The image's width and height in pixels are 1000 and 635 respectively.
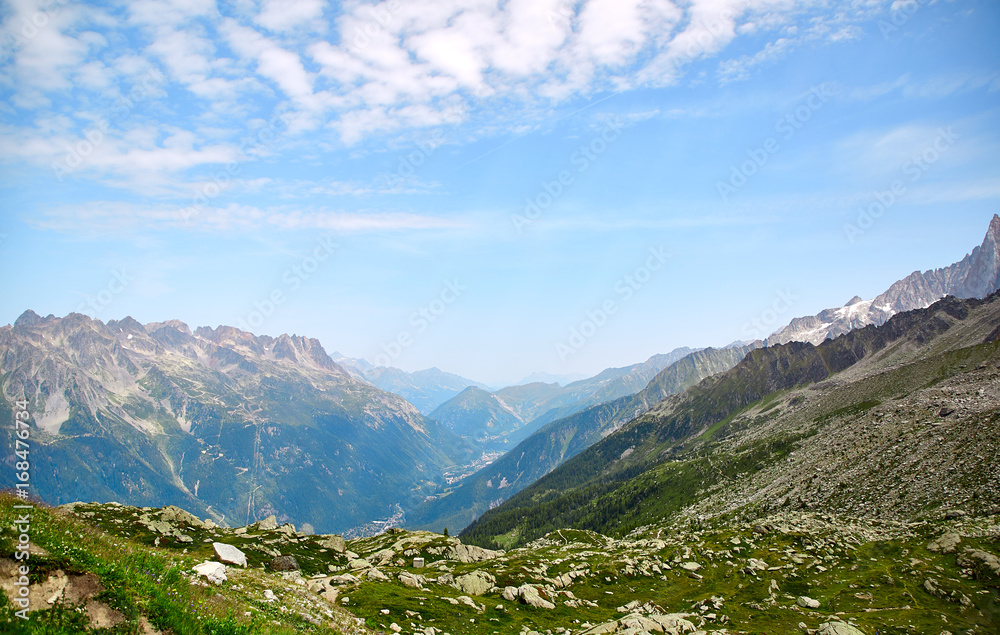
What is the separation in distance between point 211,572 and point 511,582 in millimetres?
39866

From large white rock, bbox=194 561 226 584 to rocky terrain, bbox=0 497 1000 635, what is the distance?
0.54ft

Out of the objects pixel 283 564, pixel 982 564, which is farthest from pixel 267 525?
pixel 982 564

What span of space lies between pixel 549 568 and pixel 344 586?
3923cm

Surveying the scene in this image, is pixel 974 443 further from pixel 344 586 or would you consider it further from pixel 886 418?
pixel 344 586

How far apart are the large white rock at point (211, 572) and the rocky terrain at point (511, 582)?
0.16m

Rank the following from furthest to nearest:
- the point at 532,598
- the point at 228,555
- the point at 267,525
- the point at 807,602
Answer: the point at 267,525, the point at 807,602, the point at 532,598, the point at 228,555

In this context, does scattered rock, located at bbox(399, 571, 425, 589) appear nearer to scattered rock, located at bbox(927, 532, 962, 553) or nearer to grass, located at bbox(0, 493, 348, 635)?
grass, located at bbox(0, 493, 348, 635)

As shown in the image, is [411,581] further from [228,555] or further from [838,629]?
[838,629]

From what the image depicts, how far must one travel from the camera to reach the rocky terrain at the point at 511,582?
47.8 ft

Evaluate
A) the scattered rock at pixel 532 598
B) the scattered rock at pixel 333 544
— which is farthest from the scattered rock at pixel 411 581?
the scattered rock at pixel 333 544

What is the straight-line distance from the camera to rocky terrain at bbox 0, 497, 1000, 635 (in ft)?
47.8

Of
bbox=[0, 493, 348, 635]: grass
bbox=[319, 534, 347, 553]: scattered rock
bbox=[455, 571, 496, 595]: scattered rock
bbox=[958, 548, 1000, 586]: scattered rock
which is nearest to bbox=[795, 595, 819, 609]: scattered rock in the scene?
bbox=[958, 548, 1000, 586]: scattered rock

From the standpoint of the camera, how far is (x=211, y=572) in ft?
86.1

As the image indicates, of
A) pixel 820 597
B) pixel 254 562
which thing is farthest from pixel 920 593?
pixel 254 562
